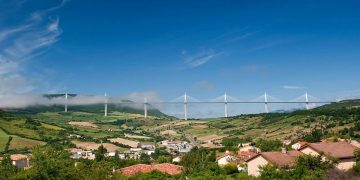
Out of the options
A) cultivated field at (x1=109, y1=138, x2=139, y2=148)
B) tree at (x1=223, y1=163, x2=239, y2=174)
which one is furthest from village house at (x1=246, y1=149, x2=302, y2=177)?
cultivated field at (x1=109, y1=138, x2=139, y2=148)

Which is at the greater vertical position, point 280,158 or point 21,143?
point 280,158

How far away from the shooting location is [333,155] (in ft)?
215

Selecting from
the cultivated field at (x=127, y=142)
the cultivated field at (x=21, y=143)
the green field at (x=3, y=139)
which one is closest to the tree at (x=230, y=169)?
the green field at (x=3, y=139)

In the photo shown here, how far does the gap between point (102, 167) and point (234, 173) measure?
42085 millimetres

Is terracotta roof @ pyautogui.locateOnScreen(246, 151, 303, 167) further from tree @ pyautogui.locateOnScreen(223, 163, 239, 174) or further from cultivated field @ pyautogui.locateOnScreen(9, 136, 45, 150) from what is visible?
cultivated field @ pyautogui.locateOnScreen(9, 136, 45, 150)

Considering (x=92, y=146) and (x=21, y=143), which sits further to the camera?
(x=92, y=146)

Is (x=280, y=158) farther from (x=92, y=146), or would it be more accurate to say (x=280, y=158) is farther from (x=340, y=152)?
(x=92, y=146)

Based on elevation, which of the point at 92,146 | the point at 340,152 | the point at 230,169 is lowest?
the point at 92,146

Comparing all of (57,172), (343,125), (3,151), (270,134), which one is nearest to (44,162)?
(57,172)

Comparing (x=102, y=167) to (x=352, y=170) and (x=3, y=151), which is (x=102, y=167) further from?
(x=3, y=151)

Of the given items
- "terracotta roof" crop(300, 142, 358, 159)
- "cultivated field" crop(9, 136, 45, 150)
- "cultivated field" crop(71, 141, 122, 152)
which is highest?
"terracotta roof" crop(300, 142, 358, 159)

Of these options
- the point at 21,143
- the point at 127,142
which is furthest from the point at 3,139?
the point at 127,142

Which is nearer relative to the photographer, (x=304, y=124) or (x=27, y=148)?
(x=27, y=148)

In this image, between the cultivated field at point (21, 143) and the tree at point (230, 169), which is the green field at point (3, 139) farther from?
the tree at point (230, 169)
